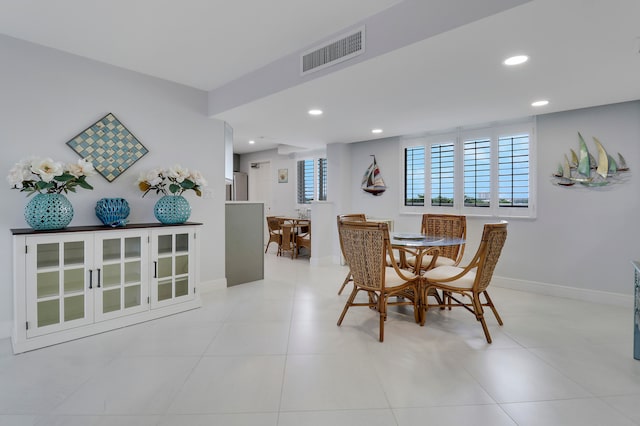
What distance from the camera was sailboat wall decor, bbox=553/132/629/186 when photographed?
3.46m

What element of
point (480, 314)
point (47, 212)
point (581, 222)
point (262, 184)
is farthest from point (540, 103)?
point (262, 184)

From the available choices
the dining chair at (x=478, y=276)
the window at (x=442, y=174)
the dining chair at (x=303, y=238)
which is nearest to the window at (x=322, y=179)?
the dining chair at (x=303, y=238)

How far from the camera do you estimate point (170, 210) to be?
3199 millimetres

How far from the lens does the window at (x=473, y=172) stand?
4.10 meters

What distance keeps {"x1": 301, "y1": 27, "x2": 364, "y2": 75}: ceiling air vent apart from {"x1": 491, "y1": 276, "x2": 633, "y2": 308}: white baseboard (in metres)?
3.56

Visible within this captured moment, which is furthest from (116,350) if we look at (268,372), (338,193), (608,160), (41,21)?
(608,160)

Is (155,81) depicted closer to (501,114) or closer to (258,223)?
(258,223)

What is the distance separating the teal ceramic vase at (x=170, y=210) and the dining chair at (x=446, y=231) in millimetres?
2551

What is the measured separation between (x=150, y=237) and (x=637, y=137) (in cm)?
511

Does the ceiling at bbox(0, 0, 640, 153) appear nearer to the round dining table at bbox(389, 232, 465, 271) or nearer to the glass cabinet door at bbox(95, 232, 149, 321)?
the round dining table at bbox(389, 232, 465, 271)

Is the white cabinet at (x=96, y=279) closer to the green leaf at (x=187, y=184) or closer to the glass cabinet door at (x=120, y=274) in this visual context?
the glass cabinet door at (x=120, y=274)

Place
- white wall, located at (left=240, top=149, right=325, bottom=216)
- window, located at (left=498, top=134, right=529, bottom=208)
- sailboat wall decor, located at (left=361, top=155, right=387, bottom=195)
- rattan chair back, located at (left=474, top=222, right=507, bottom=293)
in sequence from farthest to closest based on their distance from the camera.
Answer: white wall, located at (left=240, top=149, right=325, bottom=216), sailboat wall decor, located at (left=361, top=155, right=387, bottom=195), window, located at (left=498, top=134, right=529, bottom=208), rattan chair back, located at (left=474, top=222, right=507, bottom=293)

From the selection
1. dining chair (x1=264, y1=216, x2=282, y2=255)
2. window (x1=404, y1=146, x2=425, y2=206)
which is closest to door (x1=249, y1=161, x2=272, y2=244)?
dining chair (x1=264, y1=216, x2=282, y2=255)

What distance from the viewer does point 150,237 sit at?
296cm
